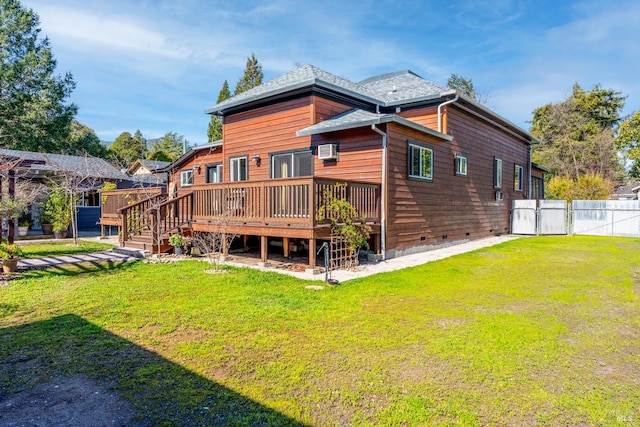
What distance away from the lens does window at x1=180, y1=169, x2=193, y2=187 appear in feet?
50.1

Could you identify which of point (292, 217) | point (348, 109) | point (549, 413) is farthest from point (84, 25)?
point (549, 413)

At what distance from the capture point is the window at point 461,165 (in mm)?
11859

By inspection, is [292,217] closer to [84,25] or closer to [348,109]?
[348,109]

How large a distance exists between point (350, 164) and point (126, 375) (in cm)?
729

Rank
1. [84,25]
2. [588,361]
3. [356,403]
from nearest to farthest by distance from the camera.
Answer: [356,403] < [588,361] < [84,25]

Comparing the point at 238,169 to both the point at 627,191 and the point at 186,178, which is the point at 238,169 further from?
the point at 627,191

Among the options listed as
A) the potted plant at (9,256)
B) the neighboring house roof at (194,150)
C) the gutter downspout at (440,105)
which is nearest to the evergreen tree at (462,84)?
the gutter downspout at (440,105)

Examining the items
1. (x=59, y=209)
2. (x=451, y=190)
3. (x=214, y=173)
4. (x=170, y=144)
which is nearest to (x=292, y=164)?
(x=214, y=173)

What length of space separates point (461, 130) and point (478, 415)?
1104 centimetres

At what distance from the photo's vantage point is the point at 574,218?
53.5 feet

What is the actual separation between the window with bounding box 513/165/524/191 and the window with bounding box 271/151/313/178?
Answer: 36.7 feet

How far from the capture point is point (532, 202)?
52.7ft

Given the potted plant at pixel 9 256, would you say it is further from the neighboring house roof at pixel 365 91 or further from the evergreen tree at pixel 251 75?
the evergreen tree at pixel 251 75

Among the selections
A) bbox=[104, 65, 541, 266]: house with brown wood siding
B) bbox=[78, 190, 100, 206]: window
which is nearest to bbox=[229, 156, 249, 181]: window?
bbox=[104, 65, 541, 266]: house with brown wood siding
